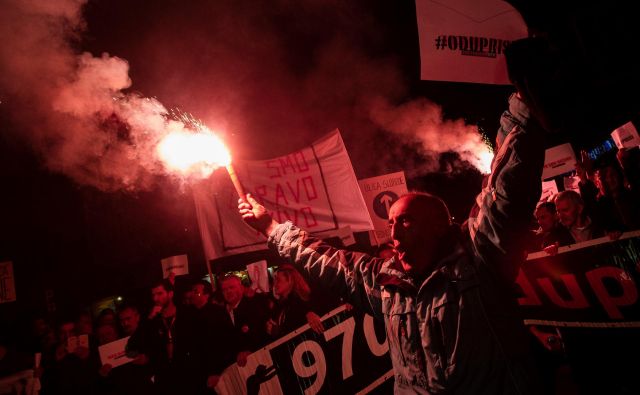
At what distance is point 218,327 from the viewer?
4109mm

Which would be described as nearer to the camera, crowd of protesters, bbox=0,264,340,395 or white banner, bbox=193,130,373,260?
crowd of protesters, bbox=0,264,340,395

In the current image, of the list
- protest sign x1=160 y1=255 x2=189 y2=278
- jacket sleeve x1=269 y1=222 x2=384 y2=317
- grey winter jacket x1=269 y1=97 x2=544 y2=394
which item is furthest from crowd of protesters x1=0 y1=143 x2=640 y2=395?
grey winter jacket x1=269 y1=97 x2=544 y2=394

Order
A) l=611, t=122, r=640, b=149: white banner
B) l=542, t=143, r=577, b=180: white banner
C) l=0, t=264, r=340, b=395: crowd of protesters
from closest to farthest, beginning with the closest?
l=0, t=264, r=340, b=395: crowd of protesters
l=611, t=122, r=640, b=149: white banner
l=542, t=143, r=577, b=180: white banner

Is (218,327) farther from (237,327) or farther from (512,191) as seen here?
(512,191)

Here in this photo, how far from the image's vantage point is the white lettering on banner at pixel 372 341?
3799mm

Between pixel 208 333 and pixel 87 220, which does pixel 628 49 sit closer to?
pixel 208 333

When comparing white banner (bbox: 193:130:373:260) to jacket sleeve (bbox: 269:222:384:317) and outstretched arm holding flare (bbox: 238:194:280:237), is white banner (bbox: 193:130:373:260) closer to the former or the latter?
outstretched arm holding flare (bbox: 238:194:280:237)

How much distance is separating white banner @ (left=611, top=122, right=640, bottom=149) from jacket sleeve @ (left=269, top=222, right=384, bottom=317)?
561 cm

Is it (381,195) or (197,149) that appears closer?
(197,149)

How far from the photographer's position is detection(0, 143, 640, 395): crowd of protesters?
12.0ft

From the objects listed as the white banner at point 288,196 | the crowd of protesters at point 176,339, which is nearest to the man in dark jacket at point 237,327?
the crowd of protesters at point 176,339

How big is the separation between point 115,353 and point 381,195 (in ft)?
14.5

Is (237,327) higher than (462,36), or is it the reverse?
(462,36)

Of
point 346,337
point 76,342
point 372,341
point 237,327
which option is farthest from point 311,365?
point 76,342
